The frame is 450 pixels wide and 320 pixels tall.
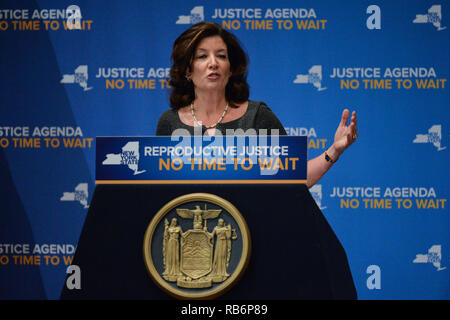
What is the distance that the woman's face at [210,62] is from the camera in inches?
85.8

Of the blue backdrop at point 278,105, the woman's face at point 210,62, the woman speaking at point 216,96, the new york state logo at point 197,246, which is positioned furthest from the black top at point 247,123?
the blue backdrop at point 278,105

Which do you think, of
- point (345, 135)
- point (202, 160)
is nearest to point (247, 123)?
point (345, 135)

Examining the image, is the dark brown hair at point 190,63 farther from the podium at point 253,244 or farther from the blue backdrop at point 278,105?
the blue backdrop at point 278,105

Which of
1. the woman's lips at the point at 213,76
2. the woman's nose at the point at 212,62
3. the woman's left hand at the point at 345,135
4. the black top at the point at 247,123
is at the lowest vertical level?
the woman's left hand at the point at 345,135

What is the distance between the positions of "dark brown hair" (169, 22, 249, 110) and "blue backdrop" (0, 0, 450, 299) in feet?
4.16

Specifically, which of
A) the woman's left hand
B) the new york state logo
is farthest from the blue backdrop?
the new york state logo

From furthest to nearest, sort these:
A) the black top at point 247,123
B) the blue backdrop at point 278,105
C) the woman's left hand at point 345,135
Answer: the blue backdrop at point 278,105 < the black top at point 247,123 < the woman's left hand at point 345,135

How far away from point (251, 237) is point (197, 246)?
0.52ft

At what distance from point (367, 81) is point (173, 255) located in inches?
98.0

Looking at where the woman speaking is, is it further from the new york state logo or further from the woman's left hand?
the new york state logo

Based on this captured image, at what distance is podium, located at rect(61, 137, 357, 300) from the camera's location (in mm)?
1490

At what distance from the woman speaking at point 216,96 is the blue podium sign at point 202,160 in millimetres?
565

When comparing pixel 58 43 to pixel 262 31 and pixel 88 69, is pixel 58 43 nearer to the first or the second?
pixel 88 69

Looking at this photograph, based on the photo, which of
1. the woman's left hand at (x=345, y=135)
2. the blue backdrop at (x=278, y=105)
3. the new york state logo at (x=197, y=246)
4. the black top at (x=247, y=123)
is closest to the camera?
the new york state logo at (x=197, y=246)
